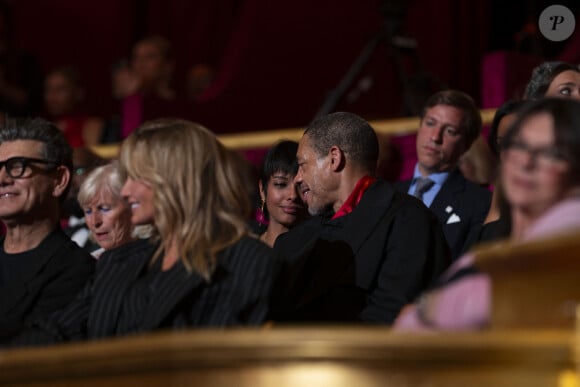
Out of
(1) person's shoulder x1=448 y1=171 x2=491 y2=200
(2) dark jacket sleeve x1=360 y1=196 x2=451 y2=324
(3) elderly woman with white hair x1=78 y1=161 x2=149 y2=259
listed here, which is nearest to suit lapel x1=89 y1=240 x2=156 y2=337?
(2) dark jacket sleeve x1=360 y1=196 x2=451 y2=324

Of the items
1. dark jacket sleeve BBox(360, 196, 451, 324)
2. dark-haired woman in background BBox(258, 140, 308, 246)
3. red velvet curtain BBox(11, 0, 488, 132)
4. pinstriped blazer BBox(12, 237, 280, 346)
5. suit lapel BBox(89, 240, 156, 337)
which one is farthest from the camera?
red velvet curtain BBox(11, 0, 488, 132)

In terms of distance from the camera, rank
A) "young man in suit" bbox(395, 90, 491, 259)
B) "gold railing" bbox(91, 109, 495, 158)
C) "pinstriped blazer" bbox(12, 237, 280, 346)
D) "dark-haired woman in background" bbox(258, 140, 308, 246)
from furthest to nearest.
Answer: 1. "gold railing" bbox(91, 109, 495, 158)
2. "young man in suit" bbox(395, 90, 491, 259)
3. "dark-haired woman in background" bbox(258, 140, 308, 246)
4. "pinstriped blazer" bbox(12, 237, 280, 346)

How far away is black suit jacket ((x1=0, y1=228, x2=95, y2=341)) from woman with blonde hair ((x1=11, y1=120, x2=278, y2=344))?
17.3 inches

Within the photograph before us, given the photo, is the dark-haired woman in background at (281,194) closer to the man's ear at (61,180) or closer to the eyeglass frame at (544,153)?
the man's ear at (61,180)

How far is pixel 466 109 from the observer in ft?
13.8

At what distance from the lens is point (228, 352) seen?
1.98 meters

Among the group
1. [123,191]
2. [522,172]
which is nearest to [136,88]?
[123,191]

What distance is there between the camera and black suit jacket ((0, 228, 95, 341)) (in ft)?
10.5

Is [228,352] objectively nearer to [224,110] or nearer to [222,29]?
[224,110]

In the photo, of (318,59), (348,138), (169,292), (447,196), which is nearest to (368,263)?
(348,138)

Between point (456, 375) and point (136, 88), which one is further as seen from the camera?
point (136, 88)

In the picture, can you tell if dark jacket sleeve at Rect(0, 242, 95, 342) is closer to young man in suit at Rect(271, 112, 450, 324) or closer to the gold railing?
young man in suit at Rect(271, 112, 450, 324)

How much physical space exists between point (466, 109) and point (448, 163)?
0.19 m

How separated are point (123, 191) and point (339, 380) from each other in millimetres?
927
